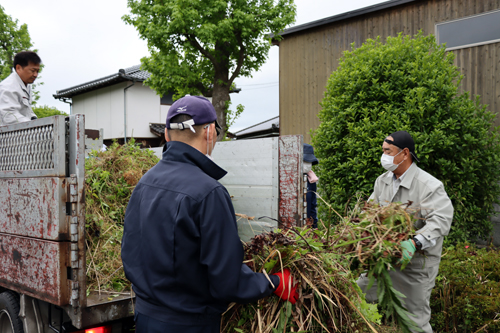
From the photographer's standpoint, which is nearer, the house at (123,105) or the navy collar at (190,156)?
the navy collar at (190,156)

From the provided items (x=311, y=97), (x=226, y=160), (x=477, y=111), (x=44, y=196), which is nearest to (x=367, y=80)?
(x=477, y=111)

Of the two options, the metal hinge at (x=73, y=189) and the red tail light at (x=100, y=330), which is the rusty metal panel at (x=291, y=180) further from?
the metal hinge at (x=73, y=189)

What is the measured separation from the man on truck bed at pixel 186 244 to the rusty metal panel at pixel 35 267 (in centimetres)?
93

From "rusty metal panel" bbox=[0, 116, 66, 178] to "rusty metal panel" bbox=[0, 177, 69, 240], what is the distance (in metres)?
0.07

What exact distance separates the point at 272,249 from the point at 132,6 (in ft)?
48.7

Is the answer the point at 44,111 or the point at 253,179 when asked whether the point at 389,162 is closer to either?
the point at 253,179

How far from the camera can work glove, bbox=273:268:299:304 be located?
1920 mm

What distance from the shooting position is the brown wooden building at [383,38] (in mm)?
7266

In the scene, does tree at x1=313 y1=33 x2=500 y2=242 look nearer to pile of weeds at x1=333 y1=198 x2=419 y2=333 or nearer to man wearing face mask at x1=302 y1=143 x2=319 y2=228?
man wearing face mask at x1=302 y1=143 x2=319 y2=228

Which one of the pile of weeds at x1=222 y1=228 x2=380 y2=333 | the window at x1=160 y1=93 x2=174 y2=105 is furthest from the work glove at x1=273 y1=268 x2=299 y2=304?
the window at x1=160 y1=93 x2=174 y2=105

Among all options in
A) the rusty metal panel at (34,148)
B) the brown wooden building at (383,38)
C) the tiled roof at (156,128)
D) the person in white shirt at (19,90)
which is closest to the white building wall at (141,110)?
the tiled roof at (156,128)

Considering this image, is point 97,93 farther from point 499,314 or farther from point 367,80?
point 499,314

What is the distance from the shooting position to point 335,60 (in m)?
9.82

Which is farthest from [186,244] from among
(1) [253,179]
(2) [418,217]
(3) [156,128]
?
(3) [156,128]
